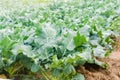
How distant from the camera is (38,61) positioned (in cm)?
319

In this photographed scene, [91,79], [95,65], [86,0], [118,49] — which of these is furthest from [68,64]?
[86,0]

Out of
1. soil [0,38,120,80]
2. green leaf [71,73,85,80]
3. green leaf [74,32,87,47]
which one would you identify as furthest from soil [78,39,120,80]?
green leaf [74,32,87,47]

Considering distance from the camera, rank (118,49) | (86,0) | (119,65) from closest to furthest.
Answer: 1. (119,65)
2. (118,49)
3. (86,0)

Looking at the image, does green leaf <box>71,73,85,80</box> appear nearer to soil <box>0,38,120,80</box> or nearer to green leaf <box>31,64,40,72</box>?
soil <box>0,38,120,80</box>

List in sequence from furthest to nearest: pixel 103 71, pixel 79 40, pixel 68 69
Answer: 1. pixel 103 71
2. pixel 79 40
3. pixel 68 69

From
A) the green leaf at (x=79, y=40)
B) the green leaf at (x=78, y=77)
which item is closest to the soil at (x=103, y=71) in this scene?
the green leaf at (x=78, y=77)

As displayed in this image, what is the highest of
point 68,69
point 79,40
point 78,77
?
point 79,40

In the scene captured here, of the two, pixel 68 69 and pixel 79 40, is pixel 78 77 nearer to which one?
pixel 68 69

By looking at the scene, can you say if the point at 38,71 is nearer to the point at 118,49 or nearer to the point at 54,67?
the point at 54,67

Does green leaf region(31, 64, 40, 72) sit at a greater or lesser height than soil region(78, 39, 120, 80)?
greater

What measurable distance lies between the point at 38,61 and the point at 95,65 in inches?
29.0

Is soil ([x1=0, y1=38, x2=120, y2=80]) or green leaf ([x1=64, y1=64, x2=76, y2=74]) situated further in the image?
soil ([x1=0, y1=38, x2=120, y2=80])

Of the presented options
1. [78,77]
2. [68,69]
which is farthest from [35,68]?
[78,77]

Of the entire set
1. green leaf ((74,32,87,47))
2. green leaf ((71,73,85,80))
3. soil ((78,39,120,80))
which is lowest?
soil ((78,39,120,80))
